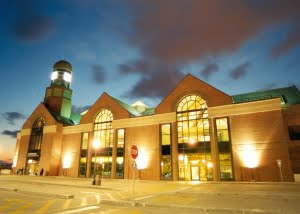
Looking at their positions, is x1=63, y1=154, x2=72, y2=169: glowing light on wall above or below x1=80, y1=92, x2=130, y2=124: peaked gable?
below

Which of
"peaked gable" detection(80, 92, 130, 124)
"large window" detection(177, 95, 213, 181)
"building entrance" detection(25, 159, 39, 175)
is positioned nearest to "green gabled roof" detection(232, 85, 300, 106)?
"large window" detection(177, 95, 213, 181)

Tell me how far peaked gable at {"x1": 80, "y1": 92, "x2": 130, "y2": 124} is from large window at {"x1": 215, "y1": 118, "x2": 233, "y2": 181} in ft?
51.1

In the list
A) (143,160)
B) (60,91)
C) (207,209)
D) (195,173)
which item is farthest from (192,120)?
(60,91)

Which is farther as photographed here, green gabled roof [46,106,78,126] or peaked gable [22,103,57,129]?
green gabled roof [46,106,78,126]

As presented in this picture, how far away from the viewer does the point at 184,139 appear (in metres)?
32.3

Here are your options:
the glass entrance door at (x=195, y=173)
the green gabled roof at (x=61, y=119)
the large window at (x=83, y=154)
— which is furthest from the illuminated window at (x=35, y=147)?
the glass entrance door at (x=195, y=173)

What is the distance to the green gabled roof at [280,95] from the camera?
3234cm

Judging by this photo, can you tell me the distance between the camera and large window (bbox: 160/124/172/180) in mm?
32281

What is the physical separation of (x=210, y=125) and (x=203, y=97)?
4.26 meters

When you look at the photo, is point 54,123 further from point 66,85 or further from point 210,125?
point 210,125

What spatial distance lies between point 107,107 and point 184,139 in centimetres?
Result: 1623

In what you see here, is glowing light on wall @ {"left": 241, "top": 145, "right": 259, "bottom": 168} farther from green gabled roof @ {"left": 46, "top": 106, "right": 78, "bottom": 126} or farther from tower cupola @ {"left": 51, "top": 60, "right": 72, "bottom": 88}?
tower cupola @ {"left": 51, "top": 60, "right": 72, "bottom": 88}

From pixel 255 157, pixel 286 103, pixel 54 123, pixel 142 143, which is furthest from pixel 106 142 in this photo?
pixel 286 103

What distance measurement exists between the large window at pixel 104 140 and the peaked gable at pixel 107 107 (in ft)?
2.59
